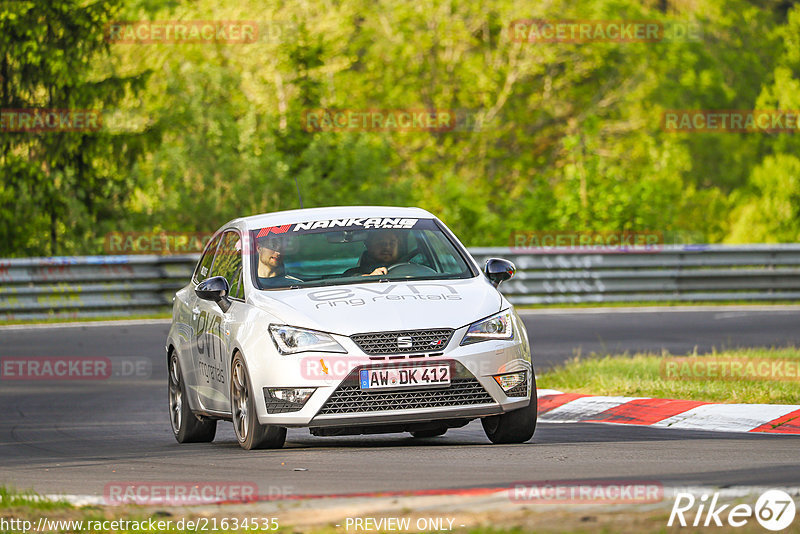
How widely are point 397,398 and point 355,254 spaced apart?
1.58m

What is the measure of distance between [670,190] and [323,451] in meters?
36.4

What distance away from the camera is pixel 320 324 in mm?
8625

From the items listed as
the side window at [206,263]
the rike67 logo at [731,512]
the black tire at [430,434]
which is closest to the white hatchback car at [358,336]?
the black tire at [430,434]

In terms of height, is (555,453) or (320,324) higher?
(320,324)

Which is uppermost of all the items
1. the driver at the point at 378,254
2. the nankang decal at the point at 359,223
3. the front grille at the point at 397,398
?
the nankang decal at the point at 359,223

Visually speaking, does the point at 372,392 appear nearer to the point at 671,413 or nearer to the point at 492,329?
the point at 492,329

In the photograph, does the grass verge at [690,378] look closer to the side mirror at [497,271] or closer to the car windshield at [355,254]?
the side mirror at [497,271]

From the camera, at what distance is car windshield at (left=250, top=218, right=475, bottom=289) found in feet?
31.5

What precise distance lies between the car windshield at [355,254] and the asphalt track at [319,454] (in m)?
1.13

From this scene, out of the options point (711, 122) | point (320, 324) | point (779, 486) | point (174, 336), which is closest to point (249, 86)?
point (711, 122)

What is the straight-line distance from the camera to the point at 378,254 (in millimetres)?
9852

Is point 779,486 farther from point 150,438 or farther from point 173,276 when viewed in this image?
point 173,276

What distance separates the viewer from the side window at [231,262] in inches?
387

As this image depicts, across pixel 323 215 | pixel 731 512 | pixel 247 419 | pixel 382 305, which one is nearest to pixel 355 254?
pixel 323 215
